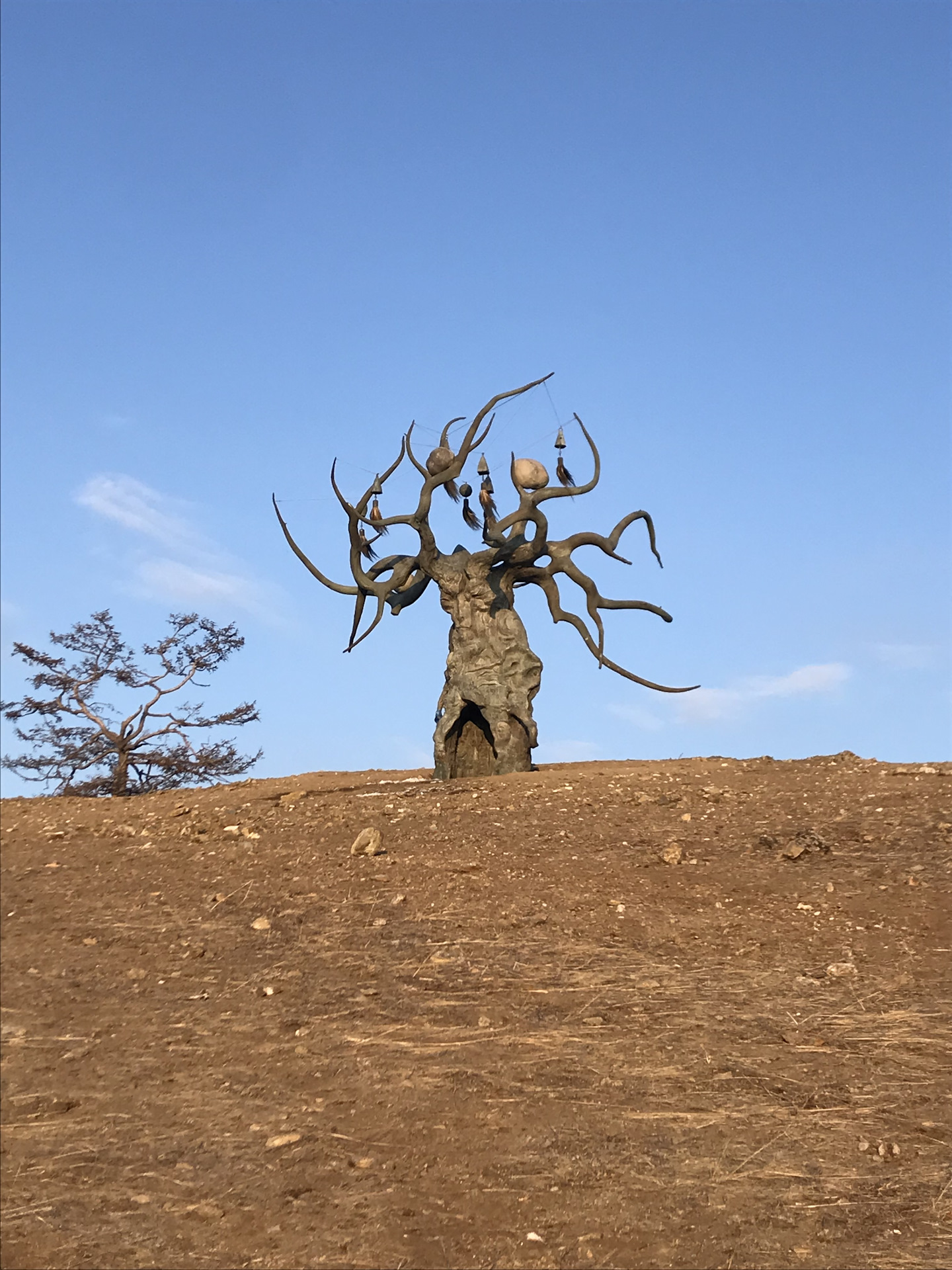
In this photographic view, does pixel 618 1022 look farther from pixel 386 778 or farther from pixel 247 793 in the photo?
pixel 386 778

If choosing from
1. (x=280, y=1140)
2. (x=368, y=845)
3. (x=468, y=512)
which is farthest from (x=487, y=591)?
(x=280, y=1140)

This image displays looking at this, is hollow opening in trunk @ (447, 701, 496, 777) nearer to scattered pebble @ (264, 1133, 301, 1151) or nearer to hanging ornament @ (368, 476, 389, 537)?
hanging ornament @ (368, 476, 389, 537)

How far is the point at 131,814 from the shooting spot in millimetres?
11758

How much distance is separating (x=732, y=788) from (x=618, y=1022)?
5.14 metres

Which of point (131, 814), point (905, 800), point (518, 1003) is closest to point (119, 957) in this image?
point (518, 1003)

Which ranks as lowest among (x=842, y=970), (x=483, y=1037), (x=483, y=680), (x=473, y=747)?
(x=483, y=1037)

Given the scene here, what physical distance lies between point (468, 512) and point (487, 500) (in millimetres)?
493

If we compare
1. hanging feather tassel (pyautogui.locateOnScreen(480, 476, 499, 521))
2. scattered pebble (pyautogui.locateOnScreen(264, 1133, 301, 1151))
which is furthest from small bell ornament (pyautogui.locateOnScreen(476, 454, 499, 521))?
scattered pebble (pyautogui.locateOnScreen(264, 1133, 301, 1151))

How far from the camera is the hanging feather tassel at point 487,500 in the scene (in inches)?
538

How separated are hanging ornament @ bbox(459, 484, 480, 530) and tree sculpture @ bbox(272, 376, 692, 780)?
0.01 metres

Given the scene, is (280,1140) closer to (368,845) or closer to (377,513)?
(368,845)

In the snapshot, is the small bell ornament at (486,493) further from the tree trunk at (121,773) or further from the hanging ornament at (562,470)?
the tree trunk at (121,773)

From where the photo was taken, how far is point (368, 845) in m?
9.91

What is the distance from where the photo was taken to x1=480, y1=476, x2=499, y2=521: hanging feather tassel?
44.9 feet
